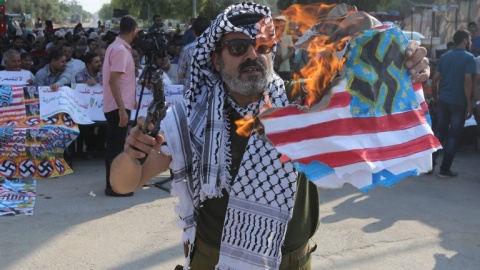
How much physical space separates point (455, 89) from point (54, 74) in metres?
6.30

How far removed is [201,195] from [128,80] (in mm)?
4570

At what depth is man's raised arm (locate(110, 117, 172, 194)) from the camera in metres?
2.35

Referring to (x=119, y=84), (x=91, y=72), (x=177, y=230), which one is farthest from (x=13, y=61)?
(x=177, y=230)

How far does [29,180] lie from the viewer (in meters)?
8.25

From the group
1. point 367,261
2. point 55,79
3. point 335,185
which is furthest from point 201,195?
point 55,79

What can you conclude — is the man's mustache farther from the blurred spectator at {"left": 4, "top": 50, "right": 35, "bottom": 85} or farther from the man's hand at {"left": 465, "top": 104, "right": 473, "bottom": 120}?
the blurred spectator at {"left": 4, "top": 50, "right": 35, "bottom": 85}

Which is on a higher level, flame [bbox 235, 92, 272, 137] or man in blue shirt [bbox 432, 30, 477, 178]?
flame [bbox 235, 92, 272, 137]

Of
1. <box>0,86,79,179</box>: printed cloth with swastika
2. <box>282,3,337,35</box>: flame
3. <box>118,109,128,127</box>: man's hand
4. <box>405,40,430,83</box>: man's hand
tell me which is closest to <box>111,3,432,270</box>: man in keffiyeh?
<box>282,3,337,35</box>: flame

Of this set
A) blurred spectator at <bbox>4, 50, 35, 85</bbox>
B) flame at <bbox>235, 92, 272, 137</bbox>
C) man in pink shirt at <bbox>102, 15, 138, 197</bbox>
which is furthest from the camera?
blurred spectator at <bbox>4, 50, 35, 85</bbox>

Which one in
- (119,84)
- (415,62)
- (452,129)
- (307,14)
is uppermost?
(307,14)

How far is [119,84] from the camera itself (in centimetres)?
695

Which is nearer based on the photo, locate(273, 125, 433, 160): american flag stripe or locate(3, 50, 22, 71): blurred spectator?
locate(273, 125, 433, 160): american flag stripe

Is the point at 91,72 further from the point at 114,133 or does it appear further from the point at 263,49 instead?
the point at 263,49

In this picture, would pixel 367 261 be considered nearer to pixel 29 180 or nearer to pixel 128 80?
pixel 128 80
